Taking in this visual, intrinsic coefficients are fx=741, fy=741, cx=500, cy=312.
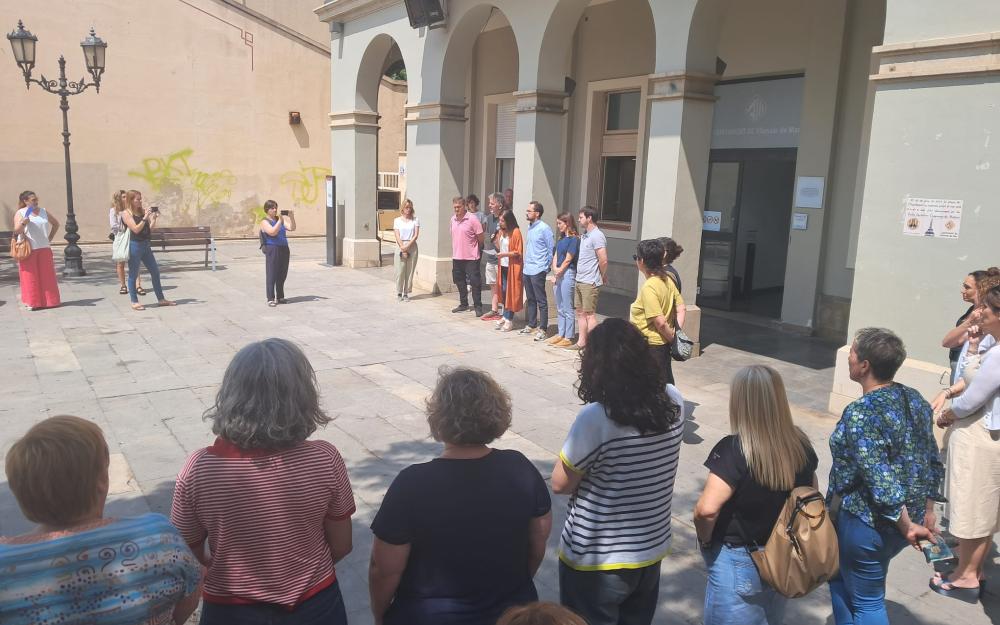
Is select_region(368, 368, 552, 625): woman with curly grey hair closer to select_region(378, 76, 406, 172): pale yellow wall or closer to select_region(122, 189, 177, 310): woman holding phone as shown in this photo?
select_region(122, 189, 177, 310): woman holding phone

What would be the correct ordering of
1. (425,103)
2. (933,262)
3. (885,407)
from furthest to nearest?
(425,103)
(933,262)
(885,407)

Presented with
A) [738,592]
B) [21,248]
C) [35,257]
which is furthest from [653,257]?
[35,257]

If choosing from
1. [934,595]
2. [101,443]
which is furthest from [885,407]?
[101,443]

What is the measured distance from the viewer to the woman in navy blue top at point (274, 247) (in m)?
11.0

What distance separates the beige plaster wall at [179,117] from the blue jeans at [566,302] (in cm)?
1413

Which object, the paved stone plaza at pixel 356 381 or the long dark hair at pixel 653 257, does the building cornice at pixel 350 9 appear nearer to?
the paved stone plaza at pixel 356 381

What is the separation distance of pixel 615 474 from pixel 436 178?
35.0 feet

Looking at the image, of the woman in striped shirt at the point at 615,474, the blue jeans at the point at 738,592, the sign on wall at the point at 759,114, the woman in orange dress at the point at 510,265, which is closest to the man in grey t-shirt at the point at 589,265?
the woman in orange dress at the point at 510,265

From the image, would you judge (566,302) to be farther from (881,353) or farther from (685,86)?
(881,353)

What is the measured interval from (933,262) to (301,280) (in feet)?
35.0

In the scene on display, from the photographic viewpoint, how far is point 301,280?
45.5 feet

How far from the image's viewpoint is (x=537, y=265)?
9.64m

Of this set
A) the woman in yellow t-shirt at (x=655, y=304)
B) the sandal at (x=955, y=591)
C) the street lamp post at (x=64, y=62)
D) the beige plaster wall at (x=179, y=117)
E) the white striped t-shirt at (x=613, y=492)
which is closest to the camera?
the white striped t-shirt at (x=613, y=492)

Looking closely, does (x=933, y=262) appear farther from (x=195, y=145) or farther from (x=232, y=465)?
(x=195, y=145)
